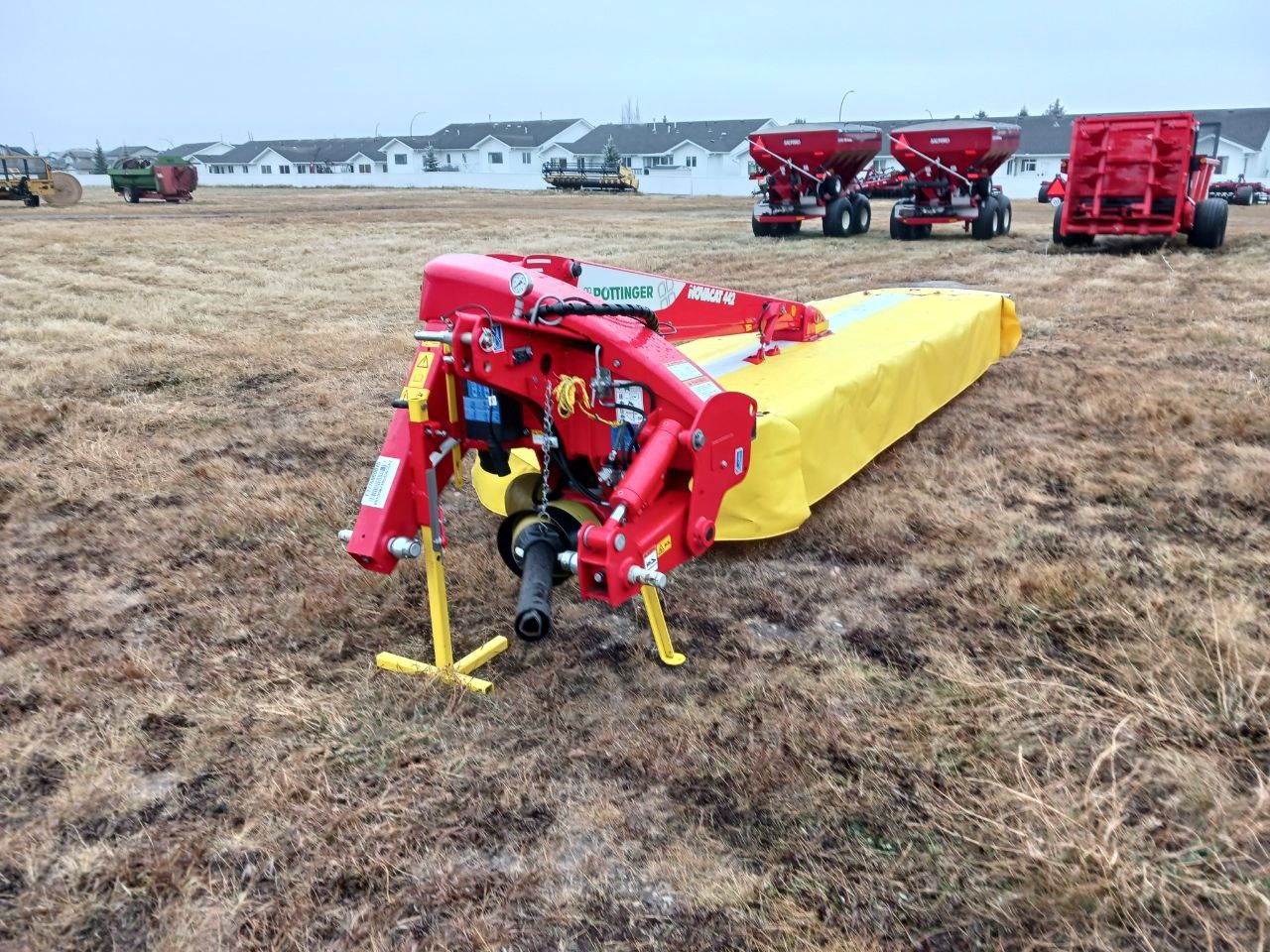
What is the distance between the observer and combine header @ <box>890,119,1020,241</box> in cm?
1634

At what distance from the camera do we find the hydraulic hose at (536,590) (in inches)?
95.6

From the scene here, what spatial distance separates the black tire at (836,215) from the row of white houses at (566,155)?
1278 inches

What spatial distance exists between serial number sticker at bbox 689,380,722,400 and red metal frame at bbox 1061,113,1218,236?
12.6 meters

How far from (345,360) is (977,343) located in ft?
16.2

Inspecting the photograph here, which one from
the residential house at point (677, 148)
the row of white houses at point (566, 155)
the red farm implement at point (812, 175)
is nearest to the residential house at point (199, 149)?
the row of white houses at point (566, 155)

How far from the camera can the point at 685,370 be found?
2.87 meters

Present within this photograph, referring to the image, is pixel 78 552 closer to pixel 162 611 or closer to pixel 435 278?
pixel 162 611

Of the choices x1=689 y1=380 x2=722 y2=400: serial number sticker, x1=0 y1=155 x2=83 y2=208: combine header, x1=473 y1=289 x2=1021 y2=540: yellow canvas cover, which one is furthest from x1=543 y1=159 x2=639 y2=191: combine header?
x1=689 y1=380 x2=722 y2=400: serial number sticker

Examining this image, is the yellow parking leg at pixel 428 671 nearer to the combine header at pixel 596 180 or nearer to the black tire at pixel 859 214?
the black tire at pixel 859 214

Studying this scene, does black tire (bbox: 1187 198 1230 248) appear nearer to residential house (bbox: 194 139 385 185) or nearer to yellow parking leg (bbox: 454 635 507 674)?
yellow parking leg (bbox: 454 635 507 674)

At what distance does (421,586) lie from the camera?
3629 millimetres

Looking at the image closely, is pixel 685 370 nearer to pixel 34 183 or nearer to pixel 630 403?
pixel 630 403

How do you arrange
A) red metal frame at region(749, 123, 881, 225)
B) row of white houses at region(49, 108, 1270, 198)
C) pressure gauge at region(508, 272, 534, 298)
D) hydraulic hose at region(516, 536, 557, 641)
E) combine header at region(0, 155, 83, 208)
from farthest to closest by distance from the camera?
1. row of white houses at region(49, 108, 1270, 198)
2. combine header at region(0, 155, 83, 208)
3. red metal frame at region(749, 123, 881, 225)
4. pressure gauge at region(508, 272, 534, 298)
5. hydraulic hose at region(516, 536, 557, 641)

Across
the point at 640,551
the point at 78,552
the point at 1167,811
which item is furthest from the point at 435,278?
the point at 1167,811
